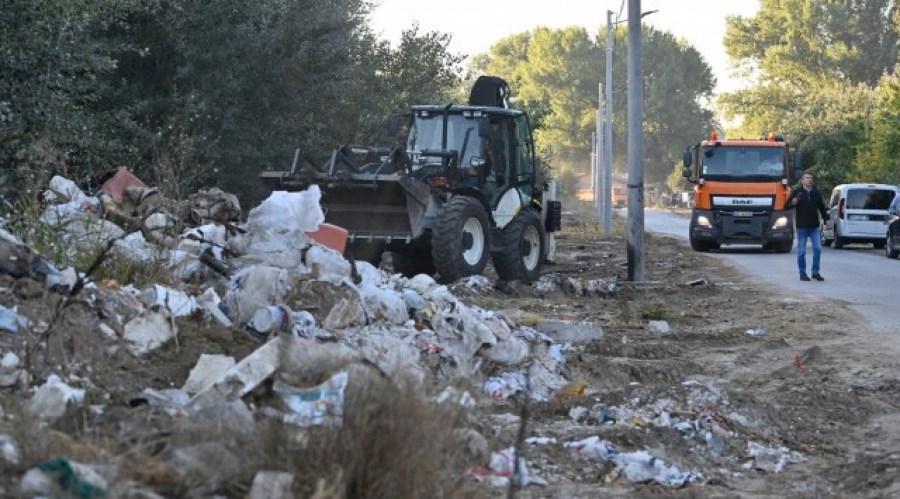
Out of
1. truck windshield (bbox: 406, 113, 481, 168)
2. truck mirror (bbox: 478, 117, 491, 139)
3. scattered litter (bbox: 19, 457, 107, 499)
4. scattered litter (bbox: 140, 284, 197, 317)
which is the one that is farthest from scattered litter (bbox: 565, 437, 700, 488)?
truck windshield (bbox: 406, 113, 481, 168)

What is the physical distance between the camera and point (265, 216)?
12.8 metres

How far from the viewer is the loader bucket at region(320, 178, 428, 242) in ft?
58.8

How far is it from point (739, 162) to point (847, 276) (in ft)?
28.8

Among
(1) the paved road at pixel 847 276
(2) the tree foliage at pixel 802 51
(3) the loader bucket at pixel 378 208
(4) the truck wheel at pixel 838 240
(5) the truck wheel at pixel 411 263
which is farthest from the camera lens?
(2) the tree foliage at pixel 802 51

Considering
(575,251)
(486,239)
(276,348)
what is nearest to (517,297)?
(486,239)

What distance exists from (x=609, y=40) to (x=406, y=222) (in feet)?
93.4

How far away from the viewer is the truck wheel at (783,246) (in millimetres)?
31300

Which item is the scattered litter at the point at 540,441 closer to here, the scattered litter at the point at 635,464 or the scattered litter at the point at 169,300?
the scattered litter at the point at 635,464

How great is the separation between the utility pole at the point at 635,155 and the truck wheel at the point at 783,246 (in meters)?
11.0

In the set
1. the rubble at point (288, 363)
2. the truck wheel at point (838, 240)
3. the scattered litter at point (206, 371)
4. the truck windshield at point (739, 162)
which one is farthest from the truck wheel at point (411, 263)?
the truck wheel at point (838, 240)

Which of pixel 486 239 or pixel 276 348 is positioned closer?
pixel 276 348

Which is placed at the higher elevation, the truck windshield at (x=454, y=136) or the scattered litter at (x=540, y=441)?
the truck windshield at (x=454, y=136)

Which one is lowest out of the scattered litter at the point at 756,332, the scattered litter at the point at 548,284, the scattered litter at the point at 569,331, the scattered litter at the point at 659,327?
the scattered litter at the point at 548,284

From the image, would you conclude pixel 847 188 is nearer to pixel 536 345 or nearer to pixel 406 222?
pixel 406 222
